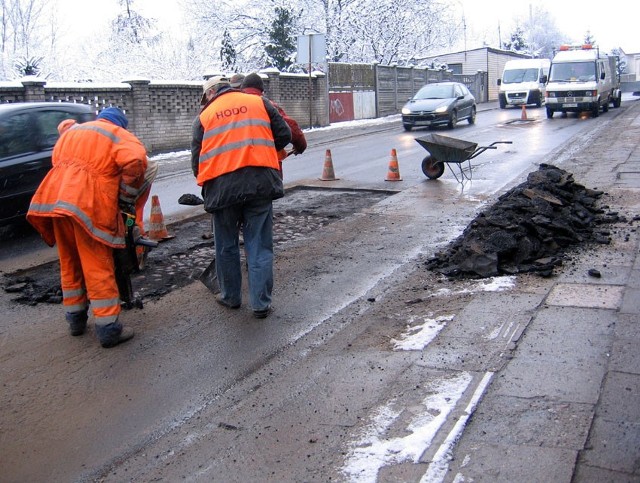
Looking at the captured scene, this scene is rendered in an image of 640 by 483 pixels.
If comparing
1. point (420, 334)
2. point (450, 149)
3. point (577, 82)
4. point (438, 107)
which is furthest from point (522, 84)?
point (420, 334)

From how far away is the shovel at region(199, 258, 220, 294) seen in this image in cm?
635

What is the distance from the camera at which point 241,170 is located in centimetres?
541

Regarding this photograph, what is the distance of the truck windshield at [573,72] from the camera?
89.7 ft

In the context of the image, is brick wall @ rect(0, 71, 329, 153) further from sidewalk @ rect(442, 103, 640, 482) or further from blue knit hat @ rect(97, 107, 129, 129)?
sidewalk @ rect(442, 103, 640, 482)

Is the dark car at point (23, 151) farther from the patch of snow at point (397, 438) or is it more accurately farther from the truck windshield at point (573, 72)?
the truck windshield at point (573, 72)

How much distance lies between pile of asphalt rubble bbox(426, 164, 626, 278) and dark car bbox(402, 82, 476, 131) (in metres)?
16.2

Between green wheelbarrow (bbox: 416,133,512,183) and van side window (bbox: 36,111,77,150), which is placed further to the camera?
green wheelbarrow (bbox: 416,133,512,183)

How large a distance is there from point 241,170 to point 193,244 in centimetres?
307

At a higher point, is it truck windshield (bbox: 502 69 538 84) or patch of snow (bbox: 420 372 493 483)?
truck windshield (bbox: 502 69 538 84)

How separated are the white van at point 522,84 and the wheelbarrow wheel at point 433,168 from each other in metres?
25.5

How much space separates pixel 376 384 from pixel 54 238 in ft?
8.86

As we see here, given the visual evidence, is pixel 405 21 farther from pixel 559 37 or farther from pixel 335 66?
pixel 559 37

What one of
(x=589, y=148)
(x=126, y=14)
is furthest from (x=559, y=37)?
(x=589, y=148)

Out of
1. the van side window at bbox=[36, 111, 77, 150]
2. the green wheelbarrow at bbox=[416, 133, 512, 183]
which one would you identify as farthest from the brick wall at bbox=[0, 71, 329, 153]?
the green wheelbarrow at bbox=[416, 133, 512, 183]
